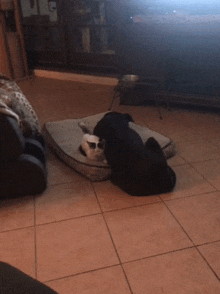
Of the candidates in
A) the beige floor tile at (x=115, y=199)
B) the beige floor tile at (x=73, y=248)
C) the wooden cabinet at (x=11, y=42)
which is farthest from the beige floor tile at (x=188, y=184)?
the wooden cabinet at (x=11, y=42)

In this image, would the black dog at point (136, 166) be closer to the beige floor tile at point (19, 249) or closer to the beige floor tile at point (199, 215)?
the beige floor tile at point (199, 215)

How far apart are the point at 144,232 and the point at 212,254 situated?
352mm

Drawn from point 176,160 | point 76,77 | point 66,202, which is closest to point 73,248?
Answer: point 66,202

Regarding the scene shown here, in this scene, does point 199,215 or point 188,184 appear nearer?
point 199,215

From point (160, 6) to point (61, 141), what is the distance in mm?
2128

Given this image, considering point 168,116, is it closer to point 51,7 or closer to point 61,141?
point 61,141

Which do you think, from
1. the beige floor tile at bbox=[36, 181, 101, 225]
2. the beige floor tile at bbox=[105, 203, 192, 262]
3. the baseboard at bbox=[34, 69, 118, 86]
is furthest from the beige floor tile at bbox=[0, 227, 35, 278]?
the baseboard at bbox=[34, 69, 118, 86]

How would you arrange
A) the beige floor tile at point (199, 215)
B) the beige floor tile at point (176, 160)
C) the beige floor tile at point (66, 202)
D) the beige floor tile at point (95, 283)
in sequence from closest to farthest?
the beige floor tile at point (95, 283), the beige floor tile at point (199, 215), the beige floor tile at point (66, 202), the beige floor tile at point (176, 160)

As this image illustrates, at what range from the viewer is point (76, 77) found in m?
4.17

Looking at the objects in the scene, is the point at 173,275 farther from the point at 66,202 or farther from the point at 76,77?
the point at 76,77

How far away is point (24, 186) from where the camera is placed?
168 centimetres

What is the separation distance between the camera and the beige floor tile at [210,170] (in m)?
1.87

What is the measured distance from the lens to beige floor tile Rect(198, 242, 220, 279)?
127 cm

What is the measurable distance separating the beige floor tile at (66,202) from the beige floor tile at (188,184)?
47 centimetres
